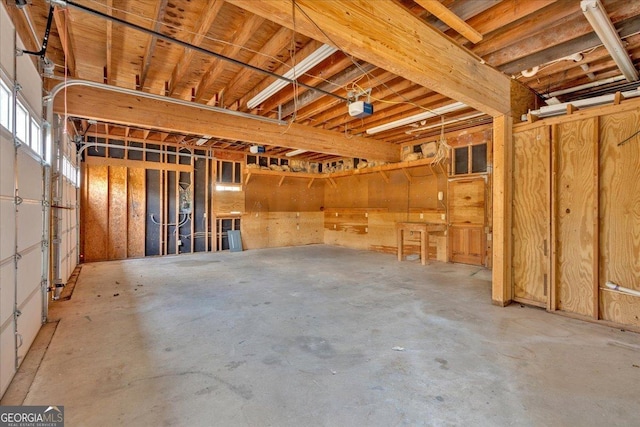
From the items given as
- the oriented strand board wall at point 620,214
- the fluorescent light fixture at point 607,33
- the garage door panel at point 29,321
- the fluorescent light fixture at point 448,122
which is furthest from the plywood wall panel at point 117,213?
the oriented strand board wall at point 620,214

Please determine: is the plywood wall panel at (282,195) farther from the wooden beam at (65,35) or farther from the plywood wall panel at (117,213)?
the wooden beam at (65,35)

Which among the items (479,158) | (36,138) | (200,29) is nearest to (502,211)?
(479,158)

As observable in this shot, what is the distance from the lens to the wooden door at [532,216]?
3.18 meters

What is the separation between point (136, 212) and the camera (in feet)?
21.9

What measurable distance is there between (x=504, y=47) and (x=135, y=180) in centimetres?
721

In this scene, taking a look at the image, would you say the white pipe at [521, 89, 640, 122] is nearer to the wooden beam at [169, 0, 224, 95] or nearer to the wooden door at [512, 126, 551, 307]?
the wooden door at [512, 126, 551, 307]

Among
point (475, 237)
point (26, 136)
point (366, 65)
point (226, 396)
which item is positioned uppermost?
point (366, 65)

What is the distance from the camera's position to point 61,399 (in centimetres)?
172

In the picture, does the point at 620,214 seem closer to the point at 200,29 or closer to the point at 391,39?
the point at 391,39

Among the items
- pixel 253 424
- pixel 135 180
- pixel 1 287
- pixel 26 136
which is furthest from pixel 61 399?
pixel 135 180

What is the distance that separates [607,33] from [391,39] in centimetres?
193

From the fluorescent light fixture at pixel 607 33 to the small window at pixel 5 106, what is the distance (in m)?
4.01

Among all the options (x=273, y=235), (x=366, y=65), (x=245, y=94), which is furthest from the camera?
(x=273, y=235)

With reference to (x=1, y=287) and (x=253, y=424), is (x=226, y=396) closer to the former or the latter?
(x=253, y=424)
